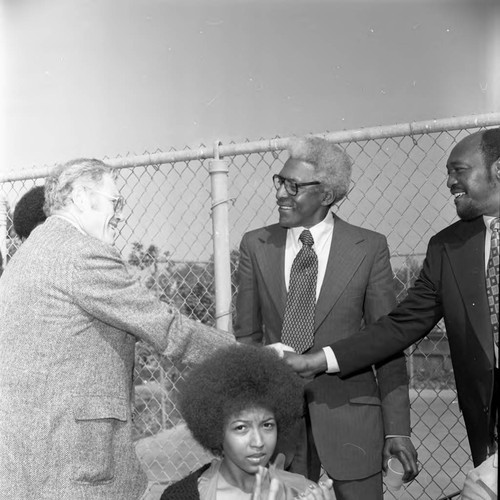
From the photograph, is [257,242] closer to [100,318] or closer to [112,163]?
[100,318]

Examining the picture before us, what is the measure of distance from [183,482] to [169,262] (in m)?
2.29

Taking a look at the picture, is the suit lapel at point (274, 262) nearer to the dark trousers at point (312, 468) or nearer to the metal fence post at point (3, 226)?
the dark trousers at point (312, 468)

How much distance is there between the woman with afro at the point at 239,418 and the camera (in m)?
2.66

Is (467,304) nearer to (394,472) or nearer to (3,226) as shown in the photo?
(394,472)

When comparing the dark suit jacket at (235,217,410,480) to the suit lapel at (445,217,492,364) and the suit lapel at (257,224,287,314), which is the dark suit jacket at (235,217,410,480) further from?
the suit lapel at (445,217,492,364)

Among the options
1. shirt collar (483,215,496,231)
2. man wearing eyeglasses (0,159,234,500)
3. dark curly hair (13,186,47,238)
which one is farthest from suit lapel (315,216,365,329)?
dark curly hair (13,186,47,238)

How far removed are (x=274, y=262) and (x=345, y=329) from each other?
40 cm

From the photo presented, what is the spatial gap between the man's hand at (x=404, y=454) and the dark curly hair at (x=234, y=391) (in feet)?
1.68

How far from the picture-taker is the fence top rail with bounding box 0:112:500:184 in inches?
146

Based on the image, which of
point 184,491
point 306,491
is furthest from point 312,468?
point 306,491

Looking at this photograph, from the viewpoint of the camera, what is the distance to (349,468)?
10.5 feet

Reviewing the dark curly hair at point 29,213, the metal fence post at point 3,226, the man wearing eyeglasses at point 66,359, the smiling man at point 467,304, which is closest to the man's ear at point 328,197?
the smiling man at point 467,304

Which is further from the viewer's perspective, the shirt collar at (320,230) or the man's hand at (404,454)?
the shirt collar at (320,230)

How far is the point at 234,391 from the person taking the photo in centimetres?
276
